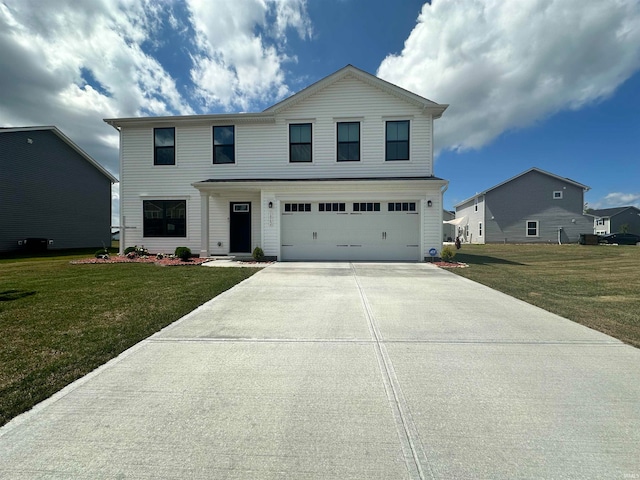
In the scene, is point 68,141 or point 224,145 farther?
point 68,141

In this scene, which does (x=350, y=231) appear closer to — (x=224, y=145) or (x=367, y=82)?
(x=367, y=82)

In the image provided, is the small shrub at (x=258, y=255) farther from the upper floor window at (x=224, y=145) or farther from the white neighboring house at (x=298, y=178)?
the upper floor window at (x=224, y=145)

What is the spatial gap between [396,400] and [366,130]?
41.0 feet

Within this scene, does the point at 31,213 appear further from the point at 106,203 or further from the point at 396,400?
the point at 396,400

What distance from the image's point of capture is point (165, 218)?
545 inches

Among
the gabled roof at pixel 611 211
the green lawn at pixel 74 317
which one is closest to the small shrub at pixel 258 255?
the green lawn at pixel 74 317

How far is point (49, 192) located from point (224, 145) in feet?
49.9

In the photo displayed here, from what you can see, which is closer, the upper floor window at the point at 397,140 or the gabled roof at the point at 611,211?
the upper floor window at the point at 397,140

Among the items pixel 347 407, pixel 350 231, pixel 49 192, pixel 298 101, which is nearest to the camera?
pixel 347 407

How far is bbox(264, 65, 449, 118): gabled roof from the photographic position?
41.4 ft

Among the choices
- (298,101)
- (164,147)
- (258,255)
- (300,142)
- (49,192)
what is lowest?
(258,255)

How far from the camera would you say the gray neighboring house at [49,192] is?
17156mm

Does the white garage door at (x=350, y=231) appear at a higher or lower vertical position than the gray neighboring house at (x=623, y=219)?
lower

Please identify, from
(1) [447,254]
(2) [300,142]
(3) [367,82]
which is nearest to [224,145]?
(2) [300,142]
